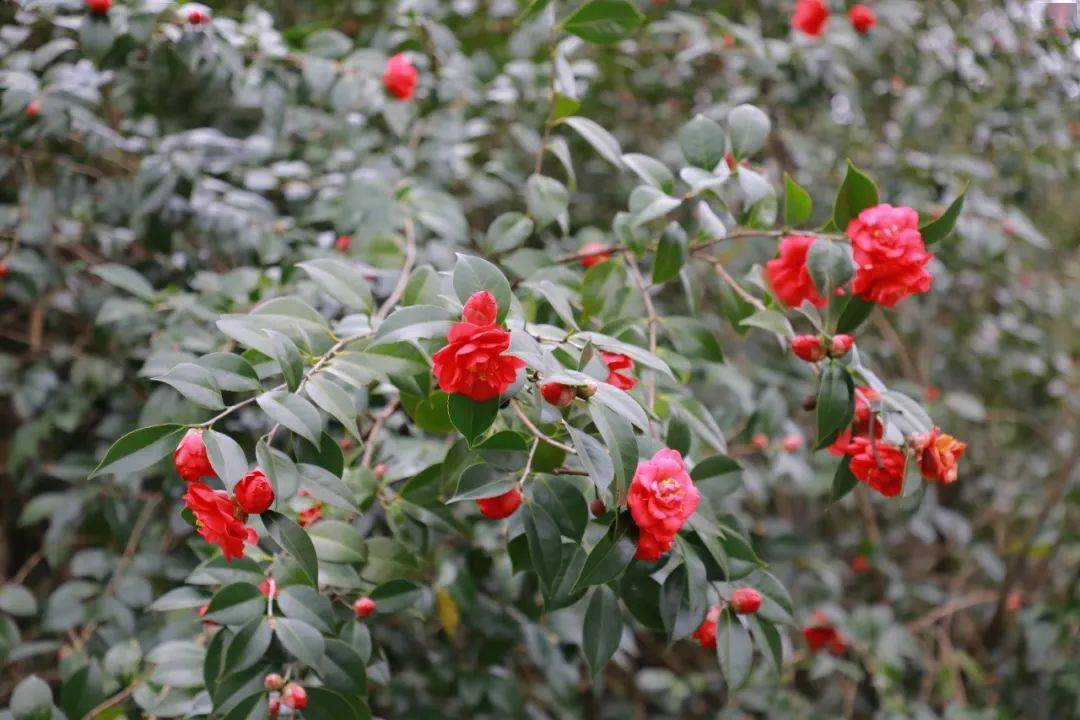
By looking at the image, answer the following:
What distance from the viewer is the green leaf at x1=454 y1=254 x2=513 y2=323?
82cm

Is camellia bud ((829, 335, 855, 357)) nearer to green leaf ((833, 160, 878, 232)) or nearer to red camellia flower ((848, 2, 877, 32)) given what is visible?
green leaf ((833, 160, 878, 232))

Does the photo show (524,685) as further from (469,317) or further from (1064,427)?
(1064,427)

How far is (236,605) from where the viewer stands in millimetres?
931

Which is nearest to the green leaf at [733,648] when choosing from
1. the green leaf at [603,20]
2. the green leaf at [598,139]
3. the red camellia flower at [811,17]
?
the green leaf at [598,139]

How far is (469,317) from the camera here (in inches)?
31.0

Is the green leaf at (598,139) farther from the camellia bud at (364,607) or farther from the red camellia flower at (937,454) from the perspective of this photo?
the camellia bud at (364,607)

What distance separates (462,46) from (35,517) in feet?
4.68

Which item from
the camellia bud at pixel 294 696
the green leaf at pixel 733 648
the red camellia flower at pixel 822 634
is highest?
the green leaf at pixel 733 648

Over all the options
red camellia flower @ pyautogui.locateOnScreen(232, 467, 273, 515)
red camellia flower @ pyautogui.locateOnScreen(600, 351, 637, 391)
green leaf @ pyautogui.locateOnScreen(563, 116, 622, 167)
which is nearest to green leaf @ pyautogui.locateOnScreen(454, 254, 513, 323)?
red camellia flower @ pyautogui.locateOnScreen(600, 351, 637, 391)

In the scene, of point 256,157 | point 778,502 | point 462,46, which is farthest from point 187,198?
point 778,502

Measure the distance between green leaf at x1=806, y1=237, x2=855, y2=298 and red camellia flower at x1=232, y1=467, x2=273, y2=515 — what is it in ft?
2.03

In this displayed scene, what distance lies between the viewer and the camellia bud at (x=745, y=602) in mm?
952

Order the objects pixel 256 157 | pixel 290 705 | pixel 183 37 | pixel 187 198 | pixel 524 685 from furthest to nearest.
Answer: pixel 524 685 < pixel 256 157 < pixel 187 198 < pixel 183 37 < pixel 290 705

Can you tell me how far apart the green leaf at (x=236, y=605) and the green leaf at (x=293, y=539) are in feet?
0.49
